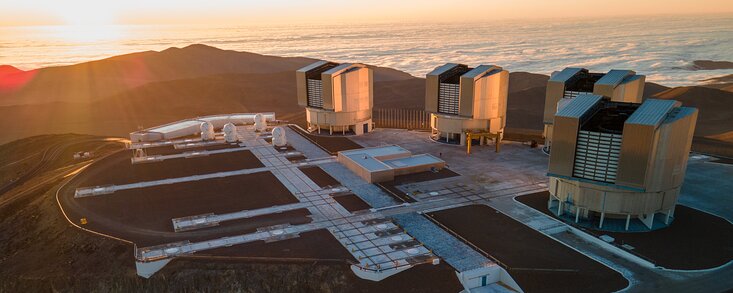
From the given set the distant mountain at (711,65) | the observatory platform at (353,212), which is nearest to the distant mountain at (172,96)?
the observatory platform at (353,212)

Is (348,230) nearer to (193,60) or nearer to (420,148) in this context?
(420,148)

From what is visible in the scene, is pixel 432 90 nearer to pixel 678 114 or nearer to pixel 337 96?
pixel 337 96

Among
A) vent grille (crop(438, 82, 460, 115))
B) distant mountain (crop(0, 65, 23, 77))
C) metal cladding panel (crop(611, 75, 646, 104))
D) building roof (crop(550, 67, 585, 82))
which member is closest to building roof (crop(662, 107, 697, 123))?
metal cladding panel (crop(611, 75, 646, 104))

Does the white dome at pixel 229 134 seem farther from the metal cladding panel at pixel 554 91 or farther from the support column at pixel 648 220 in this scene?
the support column at pixel 648 220

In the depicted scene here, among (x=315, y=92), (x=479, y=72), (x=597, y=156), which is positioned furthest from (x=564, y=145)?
(x=315, y=92)

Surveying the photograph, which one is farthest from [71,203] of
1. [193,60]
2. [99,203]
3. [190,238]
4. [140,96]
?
[193,60]
